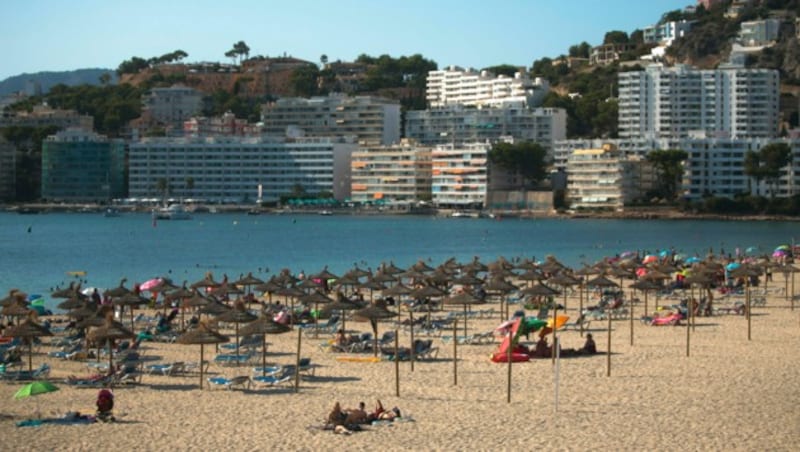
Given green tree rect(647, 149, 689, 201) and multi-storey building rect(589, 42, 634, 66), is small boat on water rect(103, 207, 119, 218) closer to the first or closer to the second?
green tree rect(647, 149, 689, 201)

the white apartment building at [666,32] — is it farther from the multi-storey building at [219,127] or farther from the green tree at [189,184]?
the green tree at [189,184]

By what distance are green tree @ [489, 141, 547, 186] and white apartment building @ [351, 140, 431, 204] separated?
35.5ft

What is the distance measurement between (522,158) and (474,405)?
117433mm

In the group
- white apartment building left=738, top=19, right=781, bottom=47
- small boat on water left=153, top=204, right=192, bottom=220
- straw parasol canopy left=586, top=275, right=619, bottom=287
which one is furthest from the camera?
white apartment building left=738, top=19, right=781, bottom=47

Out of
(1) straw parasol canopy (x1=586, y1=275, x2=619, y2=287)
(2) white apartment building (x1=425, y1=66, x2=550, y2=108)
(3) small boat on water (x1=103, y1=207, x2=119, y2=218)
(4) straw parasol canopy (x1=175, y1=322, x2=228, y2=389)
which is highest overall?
(2) white apartment building (x1=425, y1=66, x2=550, y2=108)

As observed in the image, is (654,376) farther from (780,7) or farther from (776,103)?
(780,7)

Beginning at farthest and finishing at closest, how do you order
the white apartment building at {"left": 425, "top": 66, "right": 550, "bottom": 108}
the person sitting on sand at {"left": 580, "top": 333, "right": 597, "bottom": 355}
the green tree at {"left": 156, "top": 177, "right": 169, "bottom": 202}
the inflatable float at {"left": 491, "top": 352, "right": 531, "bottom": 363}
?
the white apartment building at {"left": 425, "top": 66, "right": 550, "bottom": 108} → the green tree at {"left": 156, "top": 177, "right": 169, "bottom": 202} → the person sitting on sand at {"left": 580, "top": 333, "right": 597, "bottom": 355} → the inflatable float at {"left": 491, "top": 352, "right": 531, "bottom": 363}

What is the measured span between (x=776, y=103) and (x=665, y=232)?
48003 millimetres

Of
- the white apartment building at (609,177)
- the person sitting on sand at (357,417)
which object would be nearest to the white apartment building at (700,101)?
the white apartment building at (609,177)

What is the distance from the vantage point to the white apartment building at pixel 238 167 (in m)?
157

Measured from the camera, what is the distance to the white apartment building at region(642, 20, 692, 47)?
186 meters

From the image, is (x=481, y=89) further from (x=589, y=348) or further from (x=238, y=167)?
(x=589, y=348)

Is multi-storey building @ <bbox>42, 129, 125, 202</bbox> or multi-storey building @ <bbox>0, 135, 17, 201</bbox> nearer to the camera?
multi-storey building @ <bbox>42, 129, 125, 202</bbox>

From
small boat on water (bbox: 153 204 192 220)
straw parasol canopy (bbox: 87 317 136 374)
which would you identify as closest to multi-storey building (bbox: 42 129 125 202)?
small boat on water (bbox: 153 204 192 220)
